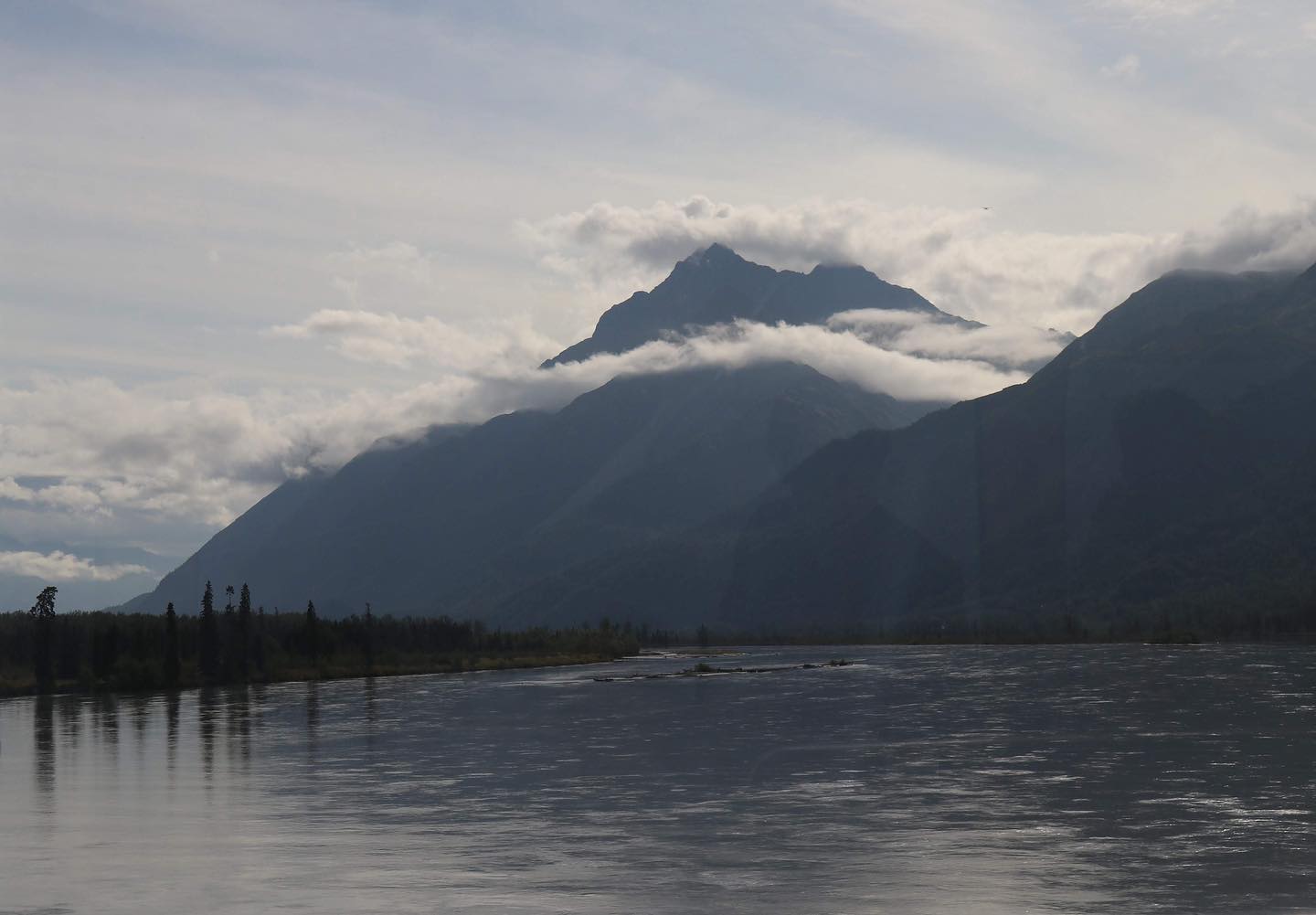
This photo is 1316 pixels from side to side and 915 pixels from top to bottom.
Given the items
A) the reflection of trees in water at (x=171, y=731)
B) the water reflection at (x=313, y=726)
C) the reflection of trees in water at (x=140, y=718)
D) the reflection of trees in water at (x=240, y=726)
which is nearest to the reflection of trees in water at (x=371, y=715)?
the water reflection at (x=313, y=726)

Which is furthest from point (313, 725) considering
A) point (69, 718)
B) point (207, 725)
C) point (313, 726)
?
point (69, 718)

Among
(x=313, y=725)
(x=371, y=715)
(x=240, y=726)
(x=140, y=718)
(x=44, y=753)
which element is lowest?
(x=371, y=715)

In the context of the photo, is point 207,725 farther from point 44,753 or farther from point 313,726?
point 44,753

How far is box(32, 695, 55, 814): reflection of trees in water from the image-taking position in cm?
7356

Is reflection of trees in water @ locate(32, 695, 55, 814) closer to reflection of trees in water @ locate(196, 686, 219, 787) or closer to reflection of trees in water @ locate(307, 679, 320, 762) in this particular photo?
reflection of trees in water @ locate(196, 686, 219, 787)

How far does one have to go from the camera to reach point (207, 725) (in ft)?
411

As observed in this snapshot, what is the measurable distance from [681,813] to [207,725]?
75241 millimetres

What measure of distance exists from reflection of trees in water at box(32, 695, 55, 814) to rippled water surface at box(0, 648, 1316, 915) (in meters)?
0.45

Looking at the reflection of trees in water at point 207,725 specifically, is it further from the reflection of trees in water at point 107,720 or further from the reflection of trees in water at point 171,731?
the reflection of trees in water at point 107,720

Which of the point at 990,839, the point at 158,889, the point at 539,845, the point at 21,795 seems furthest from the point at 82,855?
the point at 990,839

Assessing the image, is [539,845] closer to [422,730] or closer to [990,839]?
[990,839]

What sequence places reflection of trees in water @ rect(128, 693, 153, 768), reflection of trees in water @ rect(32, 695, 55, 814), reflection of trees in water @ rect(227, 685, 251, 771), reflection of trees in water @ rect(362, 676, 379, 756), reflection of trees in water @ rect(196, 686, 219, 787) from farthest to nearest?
1. reflection of trees in water @ rect(362, 676, 379, 756)
2. reflection of trees in water @ rect(128, 693, 153, 768)
3. reflection of trees in water @ rect(227, 685, 251, 771)
4. reflection of trees in water @ rect(196, 686, 219, 787)
5. reflection of trees in water @ rect(32, 695, 55, 814)

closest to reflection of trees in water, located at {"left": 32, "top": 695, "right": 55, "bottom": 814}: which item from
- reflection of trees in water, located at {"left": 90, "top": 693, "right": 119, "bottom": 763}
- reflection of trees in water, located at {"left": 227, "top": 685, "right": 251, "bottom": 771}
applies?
reflection of trees in water, located at {"left": 90, "top": 693, "right": 119, "bottom": 763}

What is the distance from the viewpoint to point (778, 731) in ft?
352
